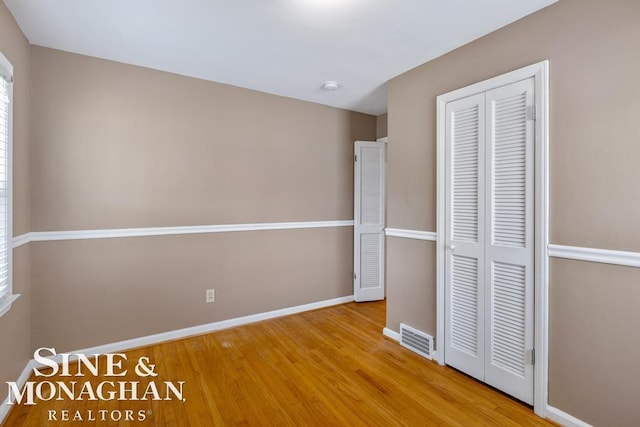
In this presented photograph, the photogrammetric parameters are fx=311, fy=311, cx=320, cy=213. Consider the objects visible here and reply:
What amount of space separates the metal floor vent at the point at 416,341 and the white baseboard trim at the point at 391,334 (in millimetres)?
64

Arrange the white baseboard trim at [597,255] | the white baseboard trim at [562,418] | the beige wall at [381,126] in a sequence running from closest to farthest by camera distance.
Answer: the white baseboard trim at [597,255] < the white baseboard trim at [562,418] < the beige wall at [381,126]

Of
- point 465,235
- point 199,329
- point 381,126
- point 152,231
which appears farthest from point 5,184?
point 381,126

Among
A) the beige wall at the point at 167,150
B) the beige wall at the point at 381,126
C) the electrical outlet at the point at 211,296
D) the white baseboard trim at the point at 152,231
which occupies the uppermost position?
the beige wall at the point at 381,126

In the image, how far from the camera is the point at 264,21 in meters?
2.00

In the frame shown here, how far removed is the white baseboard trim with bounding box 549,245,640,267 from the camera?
153 centimetres

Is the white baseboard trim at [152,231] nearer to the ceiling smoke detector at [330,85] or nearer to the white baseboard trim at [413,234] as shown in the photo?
the white baseboard trim at [413,234]

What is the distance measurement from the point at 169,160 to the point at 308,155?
1495 millimetres

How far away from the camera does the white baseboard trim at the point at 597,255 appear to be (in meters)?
1.53

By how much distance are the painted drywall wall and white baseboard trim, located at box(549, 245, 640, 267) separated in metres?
2.40

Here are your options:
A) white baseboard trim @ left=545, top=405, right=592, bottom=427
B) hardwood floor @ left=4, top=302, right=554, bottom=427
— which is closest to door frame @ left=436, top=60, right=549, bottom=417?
white baseboard trim @ left=545, top=405, right=592, bottom=427

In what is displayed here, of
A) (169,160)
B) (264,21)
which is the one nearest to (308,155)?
(169,160)

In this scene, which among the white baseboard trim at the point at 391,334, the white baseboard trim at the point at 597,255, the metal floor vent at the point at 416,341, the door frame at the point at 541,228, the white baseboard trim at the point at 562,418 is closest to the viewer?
the white baseboard trim at the point at 597,255

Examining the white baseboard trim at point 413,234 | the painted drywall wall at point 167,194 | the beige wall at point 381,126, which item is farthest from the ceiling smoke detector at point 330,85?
the white baseboard trim at point 413,234

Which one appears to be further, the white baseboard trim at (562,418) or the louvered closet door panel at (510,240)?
the louvered closet door panel at (510,240)
